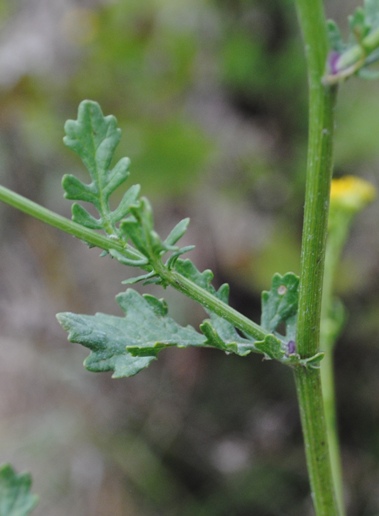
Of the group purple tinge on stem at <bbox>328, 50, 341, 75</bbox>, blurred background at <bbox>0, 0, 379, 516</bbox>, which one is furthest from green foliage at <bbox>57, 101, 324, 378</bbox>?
blurred background at <bbox>0, 0, 379, 516</bbox>

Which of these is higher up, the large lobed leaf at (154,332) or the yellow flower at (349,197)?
the yellow flower at (349,197)

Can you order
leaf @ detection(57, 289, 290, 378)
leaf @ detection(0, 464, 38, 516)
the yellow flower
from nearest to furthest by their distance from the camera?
leaf @ detection(57, 289, 290, 378) < leaf @ detection(0, 464, 38, 516) < the yellow flower

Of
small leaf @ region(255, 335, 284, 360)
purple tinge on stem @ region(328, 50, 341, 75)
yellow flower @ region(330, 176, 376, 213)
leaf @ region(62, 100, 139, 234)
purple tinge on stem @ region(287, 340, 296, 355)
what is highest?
yellow flower @ region(330, 176, 376, 213)

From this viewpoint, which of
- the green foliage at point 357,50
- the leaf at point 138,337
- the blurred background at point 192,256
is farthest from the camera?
the blurred background at point 192,256

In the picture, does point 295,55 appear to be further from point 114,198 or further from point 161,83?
point 114,198

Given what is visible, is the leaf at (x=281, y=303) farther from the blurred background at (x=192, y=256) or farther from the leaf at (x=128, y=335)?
the blurred background at (x=192, y=256)

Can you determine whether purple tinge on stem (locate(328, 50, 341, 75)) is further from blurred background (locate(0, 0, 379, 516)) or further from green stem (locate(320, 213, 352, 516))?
blurred background (locate(0, 0, 379, 516))

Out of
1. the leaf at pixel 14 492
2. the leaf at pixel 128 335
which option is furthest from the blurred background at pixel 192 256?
the leaf at pixel 128 335
